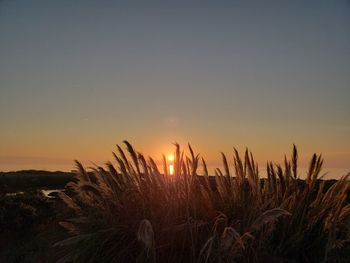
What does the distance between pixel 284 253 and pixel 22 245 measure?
581cm

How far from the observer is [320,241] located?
5.55 m

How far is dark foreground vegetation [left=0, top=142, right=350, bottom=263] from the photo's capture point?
4996 mm

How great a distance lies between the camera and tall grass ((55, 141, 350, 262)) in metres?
5.02

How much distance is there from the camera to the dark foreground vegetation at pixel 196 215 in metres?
5.00

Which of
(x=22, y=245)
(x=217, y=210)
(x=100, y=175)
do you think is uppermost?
(x=100, y=175)

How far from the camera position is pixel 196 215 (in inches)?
215

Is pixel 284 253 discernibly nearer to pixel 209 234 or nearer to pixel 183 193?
pixel 209 234

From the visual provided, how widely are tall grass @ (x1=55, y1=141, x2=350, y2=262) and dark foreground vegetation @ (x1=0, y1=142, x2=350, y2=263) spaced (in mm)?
11

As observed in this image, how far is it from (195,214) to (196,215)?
1.18 ft

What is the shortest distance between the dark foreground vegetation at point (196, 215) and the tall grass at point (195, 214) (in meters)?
0.01

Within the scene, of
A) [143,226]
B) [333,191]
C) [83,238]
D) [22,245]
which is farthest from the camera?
[22,245]

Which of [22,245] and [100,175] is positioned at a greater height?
[100,175]

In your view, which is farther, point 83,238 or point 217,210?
point 217,210

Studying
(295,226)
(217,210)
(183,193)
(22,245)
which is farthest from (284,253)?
(22,245)
